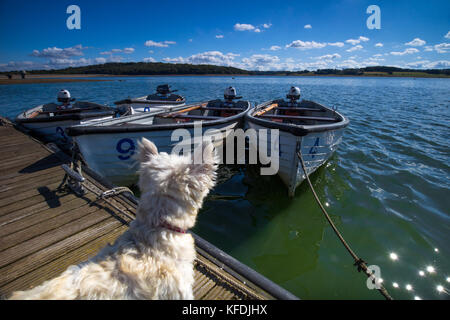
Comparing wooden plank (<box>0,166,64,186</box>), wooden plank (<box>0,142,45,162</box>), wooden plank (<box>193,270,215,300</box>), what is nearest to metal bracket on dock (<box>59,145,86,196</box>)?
wooden plank (<box>0,166,64,186</box>)

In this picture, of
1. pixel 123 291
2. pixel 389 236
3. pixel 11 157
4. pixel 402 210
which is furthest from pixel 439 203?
pixel 11 157

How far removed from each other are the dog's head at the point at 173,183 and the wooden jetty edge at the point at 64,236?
1549 millimetres

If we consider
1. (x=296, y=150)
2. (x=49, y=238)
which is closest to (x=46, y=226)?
(x=49, y=238)

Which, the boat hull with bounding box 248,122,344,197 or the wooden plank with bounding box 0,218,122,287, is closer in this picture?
the wooden plank with bounding box 0,218,122,287

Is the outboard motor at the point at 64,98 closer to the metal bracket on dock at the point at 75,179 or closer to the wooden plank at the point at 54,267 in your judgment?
the metal bracket on dock at the point at 75,179

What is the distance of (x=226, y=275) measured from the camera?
9.75 feet

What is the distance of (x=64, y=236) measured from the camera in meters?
3.54

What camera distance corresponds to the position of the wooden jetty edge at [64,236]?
2.77 meters

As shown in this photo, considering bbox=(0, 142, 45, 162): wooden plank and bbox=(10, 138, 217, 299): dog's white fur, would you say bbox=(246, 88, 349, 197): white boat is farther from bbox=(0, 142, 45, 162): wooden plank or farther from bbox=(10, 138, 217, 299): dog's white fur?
bbox=(0, 142, 45, 162): wooden plank

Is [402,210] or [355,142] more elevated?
[355,142]

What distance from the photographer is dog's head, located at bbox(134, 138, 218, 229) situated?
5.77 ft

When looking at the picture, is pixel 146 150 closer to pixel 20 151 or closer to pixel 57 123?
pixel 20 151

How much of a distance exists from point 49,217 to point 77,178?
902 millimetres
